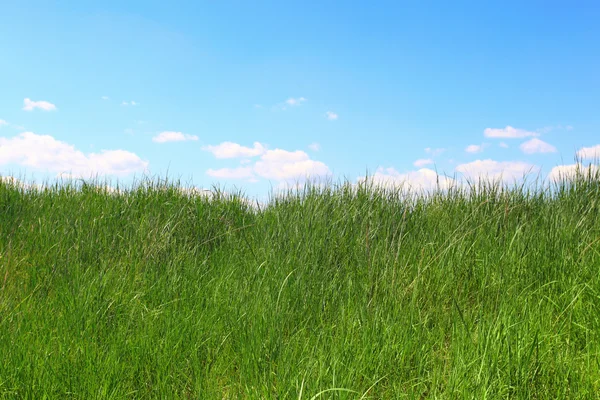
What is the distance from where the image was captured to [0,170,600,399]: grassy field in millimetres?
2430

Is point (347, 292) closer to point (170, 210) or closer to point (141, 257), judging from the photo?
point (141, 257)

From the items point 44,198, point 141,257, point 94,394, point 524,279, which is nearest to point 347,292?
point 524,279

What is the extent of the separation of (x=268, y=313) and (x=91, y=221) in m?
3.27

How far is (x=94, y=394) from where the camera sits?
241 centimetres

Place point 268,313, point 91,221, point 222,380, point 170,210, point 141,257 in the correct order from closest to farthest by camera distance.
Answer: point 222,380, point 268,313, point 141,257, point 91,221, point 170,210

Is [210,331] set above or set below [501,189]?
below

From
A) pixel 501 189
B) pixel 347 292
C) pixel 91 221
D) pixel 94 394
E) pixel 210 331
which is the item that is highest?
pixel 501 189

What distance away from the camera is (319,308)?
3.27 m

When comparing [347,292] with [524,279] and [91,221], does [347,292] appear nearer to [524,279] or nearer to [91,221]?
[524,279]

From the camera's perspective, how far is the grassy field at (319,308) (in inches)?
95.7

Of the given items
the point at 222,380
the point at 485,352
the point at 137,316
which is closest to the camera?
the point at 485,352

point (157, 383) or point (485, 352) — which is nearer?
point (485, 352)

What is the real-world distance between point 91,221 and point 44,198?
5.24ft

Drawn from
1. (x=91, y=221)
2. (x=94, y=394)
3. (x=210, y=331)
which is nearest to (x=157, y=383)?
(x=94, y=394)
